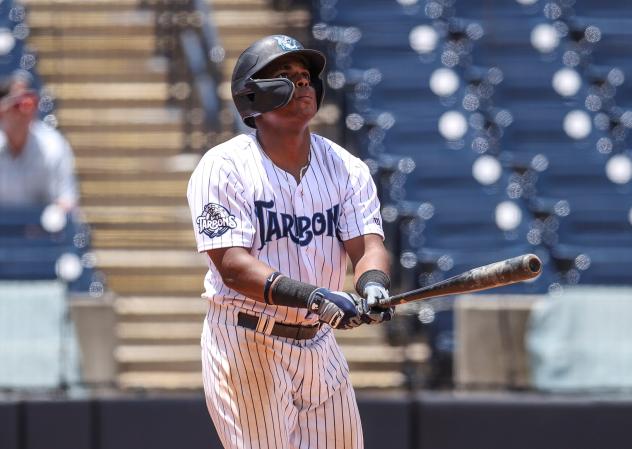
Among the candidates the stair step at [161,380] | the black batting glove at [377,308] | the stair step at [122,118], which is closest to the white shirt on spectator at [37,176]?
the stair step at [161,380]

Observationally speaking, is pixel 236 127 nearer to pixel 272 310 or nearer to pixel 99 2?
pixel 99 2

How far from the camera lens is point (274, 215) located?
419 cm

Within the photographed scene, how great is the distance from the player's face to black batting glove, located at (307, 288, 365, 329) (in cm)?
63

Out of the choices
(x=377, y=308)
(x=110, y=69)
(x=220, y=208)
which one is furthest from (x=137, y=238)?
(x=377, y=308)

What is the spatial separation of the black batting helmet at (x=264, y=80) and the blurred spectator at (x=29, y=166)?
362 cm

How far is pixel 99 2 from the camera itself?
9938 millimetres

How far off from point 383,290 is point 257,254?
0.45 meters

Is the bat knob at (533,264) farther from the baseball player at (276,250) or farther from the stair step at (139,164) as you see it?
the stair step at (139,164)

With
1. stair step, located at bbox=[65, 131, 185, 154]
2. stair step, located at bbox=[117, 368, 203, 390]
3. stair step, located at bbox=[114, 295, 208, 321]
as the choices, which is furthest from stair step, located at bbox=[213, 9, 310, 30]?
stair step, located at bbox=[117, 368, 203, 390]

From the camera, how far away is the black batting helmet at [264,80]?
415cm

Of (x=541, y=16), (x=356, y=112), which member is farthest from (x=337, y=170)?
(x=541, y=16)

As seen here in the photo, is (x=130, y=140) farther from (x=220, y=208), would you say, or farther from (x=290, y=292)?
(x=290, y=292)

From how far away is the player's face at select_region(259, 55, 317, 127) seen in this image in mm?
4199

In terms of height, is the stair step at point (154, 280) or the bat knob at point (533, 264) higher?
the bat knob at point (533, 264)
